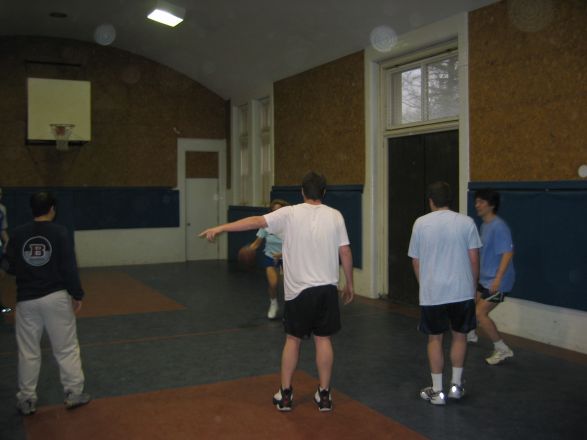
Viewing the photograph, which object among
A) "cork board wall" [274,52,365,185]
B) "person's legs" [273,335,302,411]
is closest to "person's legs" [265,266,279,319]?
"cork board wall" [274,52,365,185]

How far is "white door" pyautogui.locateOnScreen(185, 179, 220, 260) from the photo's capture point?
1454 centimetres

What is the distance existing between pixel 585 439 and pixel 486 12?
4.94m

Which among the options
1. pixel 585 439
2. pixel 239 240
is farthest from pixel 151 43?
pixel 585 439

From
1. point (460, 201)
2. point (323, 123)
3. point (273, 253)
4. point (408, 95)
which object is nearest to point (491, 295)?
point (460, 201)

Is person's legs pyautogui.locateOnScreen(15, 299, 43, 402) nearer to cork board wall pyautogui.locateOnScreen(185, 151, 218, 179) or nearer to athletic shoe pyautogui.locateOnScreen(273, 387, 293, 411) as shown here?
athletic shoe pyautogui.locateOnScreen(273, 387, 293, 411)

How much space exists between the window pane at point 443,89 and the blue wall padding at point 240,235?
16.8ft

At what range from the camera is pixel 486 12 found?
710 cm

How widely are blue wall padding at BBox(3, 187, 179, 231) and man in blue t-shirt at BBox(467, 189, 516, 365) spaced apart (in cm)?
970

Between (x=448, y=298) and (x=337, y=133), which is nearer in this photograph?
(x=448, y=298)

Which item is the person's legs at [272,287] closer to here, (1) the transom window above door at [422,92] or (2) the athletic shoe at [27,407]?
(1) the transom window above door at [422,92]

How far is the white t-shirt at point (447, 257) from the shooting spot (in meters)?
4.36

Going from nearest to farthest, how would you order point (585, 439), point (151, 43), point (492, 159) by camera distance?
point (585, 439) < point (492, 159) < point (151, 43)

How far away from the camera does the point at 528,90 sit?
6629 mm

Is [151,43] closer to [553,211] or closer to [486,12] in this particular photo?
[486,12]
